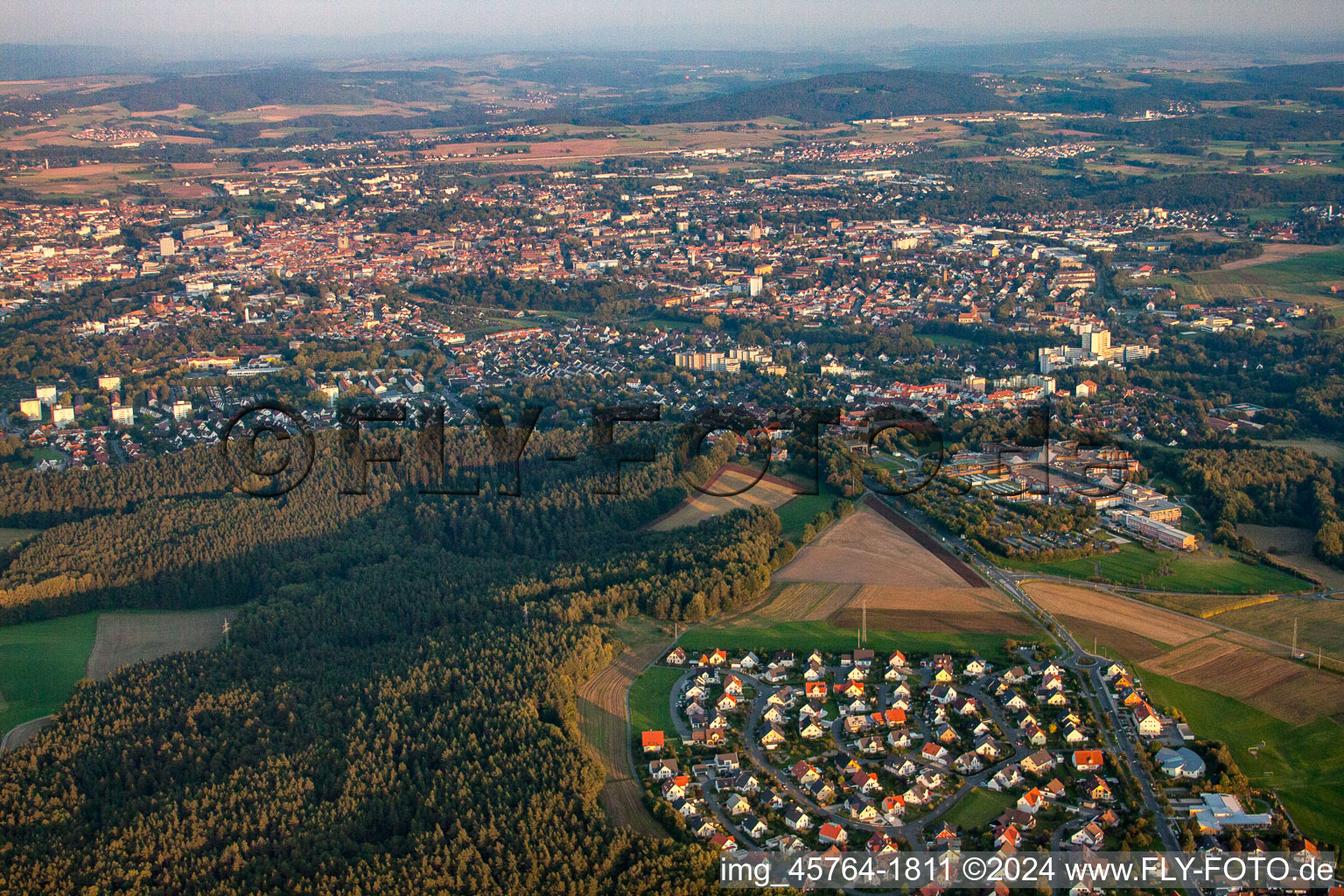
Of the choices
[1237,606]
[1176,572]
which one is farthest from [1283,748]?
[1176,572]

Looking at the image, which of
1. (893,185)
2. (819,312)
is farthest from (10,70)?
(819,312)

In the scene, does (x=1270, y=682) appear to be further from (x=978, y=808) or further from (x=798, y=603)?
(x=798, y=603)

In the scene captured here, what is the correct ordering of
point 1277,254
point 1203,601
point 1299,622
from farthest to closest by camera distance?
1. point 1277,254
2. point 1203,601
3. point 1299,622

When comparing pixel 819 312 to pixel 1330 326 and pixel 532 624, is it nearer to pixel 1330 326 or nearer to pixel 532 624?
pixel 1330 326

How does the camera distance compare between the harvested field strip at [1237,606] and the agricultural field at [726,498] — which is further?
the agricultural field at [726,498]

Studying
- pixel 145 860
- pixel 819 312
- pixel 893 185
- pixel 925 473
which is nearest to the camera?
pixel 145 860

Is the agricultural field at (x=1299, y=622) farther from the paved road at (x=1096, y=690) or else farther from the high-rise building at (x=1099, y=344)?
the high-rise building at (x=1099, y=344)

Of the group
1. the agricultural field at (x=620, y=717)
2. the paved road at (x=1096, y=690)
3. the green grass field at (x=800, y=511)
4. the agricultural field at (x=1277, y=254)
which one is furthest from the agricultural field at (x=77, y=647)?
the agricultural field at (x=1277, y=254)
